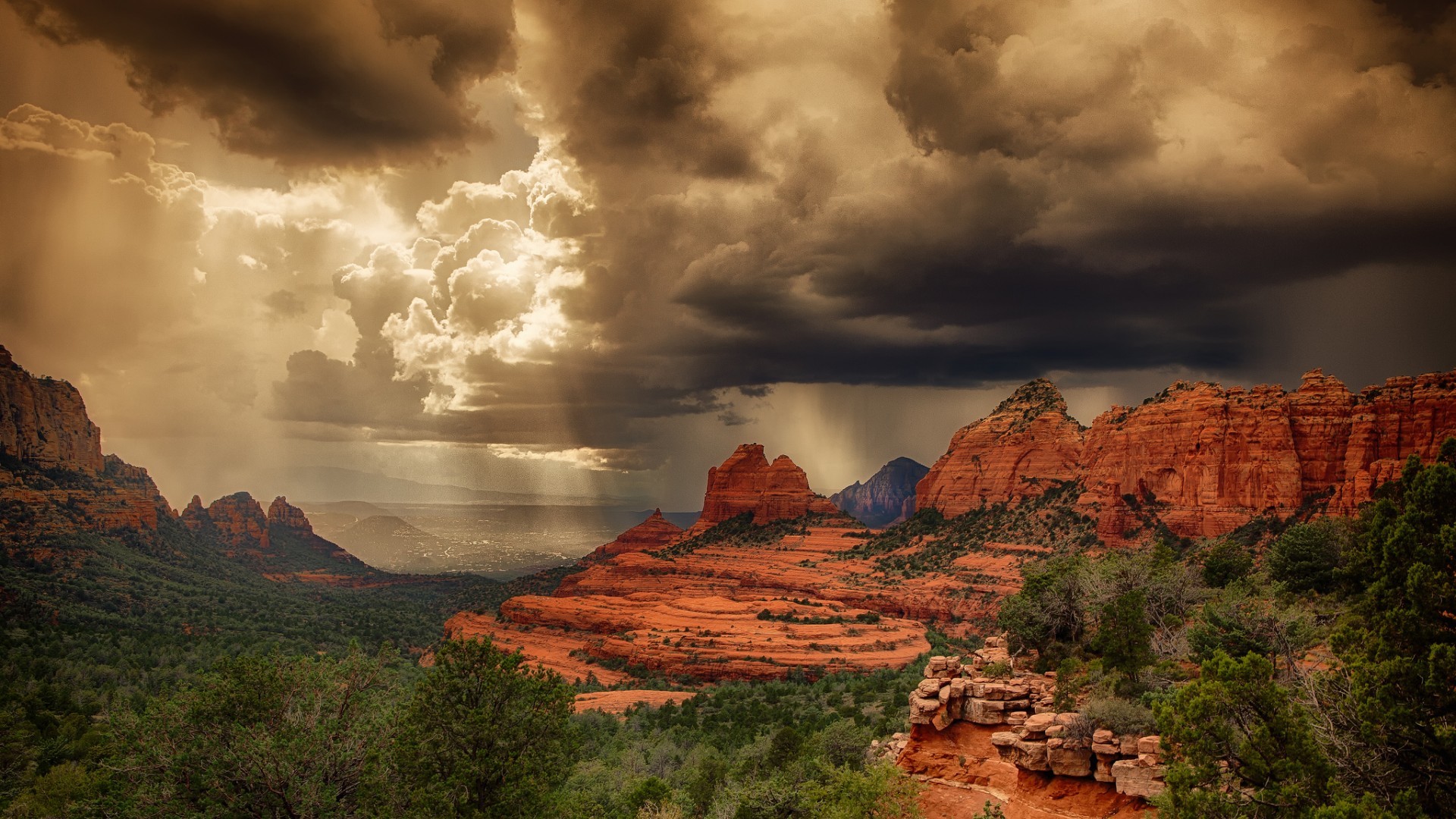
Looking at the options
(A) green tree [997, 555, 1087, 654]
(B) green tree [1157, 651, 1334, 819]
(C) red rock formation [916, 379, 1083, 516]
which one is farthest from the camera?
(C) red rock formation [916, 379, 1083, 516]

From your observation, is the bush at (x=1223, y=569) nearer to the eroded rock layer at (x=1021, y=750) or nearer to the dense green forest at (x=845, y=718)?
the dense green forest at (x=845, y=718)

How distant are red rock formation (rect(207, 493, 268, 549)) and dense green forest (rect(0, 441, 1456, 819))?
450 ft

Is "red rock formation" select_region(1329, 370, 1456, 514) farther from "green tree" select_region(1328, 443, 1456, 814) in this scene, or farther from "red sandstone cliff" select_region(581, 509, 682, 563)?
"red sandstone cliff" select_region(581, 509, 682, 563)

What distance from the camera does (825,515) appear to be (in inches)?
5689

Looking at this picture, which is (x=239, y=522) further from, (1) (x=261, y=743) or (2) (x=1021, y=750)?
(2) (x=1021, y=750)

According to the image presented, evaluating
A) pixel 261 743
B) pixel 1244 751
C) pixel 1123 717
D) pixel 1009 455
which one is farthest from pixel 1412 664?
pixel 1009 455

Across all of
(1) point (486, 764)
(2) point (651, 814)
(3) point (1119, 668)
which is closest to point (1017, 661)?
(3) point (1119, 668)

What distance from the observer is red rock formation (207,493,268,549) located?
166 meters

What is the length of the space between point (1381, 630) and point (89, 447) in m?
173

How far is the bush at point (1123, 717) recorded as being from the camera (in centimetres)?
1958

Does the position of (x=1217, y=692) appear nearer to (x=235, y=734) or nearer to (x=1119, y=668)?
(x=1119, y=668)

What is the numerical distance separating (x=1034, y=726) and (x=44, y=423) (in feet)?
502

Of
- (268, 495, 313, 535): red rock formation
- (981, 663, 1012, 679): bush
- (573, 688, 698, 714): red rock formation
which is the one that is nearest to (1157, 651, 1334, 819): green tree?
(981, 663, 1012, 679): bush

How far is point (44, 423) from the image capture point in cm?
11475
